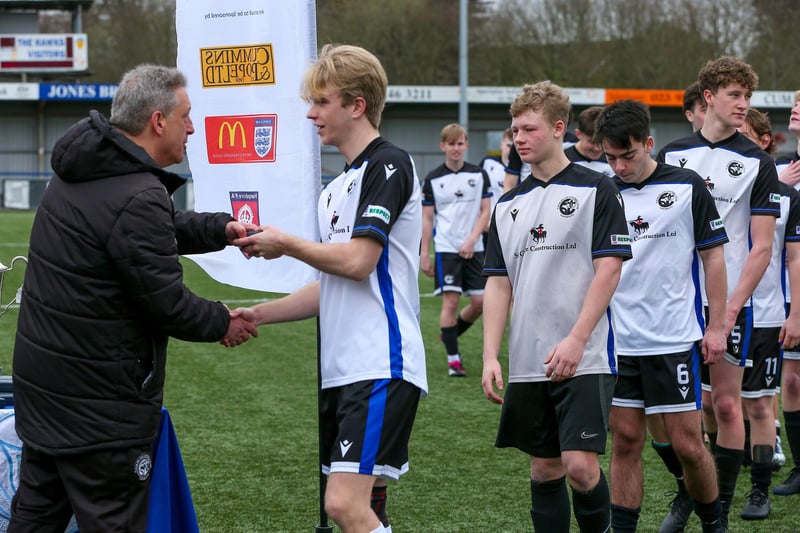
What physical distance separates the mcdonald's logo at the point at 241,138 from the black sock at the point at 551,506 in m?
1.70

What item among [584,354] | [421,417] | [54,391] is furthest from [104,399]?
[421,417]

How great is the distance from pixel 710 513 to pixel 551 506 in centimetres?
94

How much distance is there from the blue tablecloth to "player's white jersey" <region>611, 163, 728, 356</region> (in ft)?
6.26

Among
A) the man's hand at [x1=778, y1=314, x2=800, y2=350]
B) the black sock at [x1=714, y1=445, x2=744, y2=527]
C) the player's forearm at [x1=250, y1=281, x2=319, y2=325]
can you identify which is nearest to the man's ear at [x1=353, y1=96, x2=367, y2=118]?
the player's forearm at [x1=250, y1=281, x2=319, y2=325]

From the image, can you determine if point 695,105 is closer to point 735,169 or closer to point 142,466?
point 735,169

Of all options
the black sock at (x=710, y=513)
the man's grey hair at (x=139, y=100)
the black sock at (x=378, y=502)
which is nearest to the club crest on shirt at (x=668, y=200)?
the black sock at (x=710, y=513)

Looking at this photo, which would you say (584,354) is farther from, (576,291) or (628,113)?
(628,113)

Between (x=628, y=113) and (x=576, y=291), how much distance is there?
0.90 m

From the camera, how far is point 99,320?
3.08m

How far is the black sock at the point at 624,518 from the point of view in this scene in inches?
174

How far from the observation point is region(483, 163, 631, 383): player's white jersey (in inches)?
152

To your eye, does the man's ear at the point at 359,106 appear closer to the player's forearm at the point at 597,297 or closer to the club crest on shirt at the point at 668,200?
the player's forearm at the point at 597,297

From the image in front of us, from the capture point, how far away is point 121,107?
321 centimetres

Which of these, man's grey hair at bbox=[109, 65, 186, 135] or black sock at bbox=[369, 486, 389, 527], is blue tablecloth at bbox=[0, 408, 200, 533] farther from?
man's grey hair at bbox=[109, 65, 186, 135]
